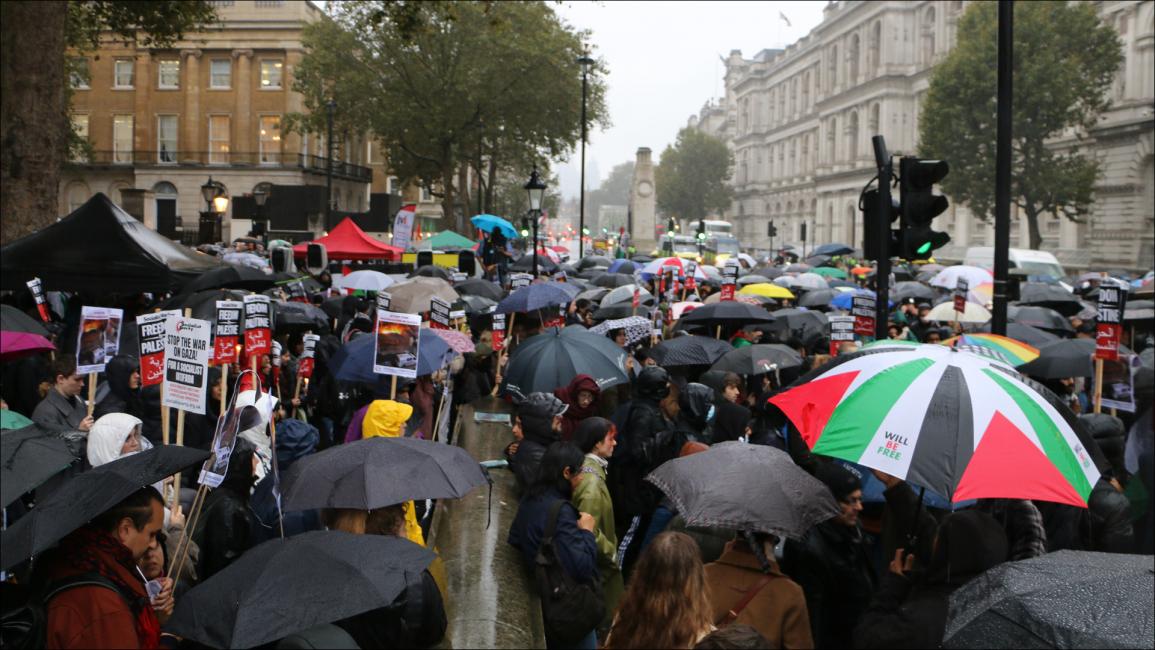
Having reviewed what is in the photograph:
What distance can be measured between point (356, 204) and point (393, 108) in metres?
29.4

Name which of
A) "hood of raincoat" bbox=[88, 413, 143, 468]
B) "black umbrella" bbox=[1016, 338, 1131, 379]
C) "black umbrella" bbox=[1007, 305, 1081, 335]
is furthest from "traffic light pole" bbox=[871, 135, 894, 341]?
"black umbrella" bbox=[1007, 305, 1081, 335]

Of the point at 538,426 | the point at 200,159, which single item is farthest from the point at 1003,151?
the point at 200,159

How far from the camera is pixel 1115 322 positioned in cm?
870

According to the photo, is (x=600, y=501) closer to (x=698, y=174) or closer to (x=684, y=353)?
(x=684, y=353)

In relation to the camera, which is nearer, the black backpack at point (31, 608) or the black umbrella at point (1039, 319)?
the black backpack at point (31, 608)

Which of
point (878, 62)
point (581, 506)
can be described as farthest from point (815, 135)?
point (581, 506)

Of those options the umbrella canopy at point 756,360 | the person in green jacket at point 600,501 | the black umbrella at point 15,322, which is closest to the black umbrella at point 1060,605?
the person in green jacket at point 600,501

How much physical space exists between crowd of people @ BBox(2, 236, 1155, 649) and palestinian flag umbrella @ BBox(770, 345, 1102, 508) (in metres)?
0.20

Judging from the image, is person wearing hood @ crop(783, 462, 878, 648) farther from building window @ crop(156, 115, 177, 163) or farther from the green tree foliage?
building window @ crop(156, 115, 177, 163)

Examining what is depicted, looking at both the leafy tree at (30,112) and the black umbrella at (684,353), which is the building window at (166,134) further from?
the black umbrella at (684,353)

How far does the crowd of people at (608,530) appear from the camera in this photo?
11.8 ft

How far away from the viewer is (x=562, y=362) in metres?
8.43

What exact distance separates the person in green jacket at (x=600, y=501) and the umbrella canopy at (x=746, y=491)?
1.56 ft

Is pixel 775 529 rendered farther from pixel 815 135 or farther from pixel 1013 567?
pixel 815 135
